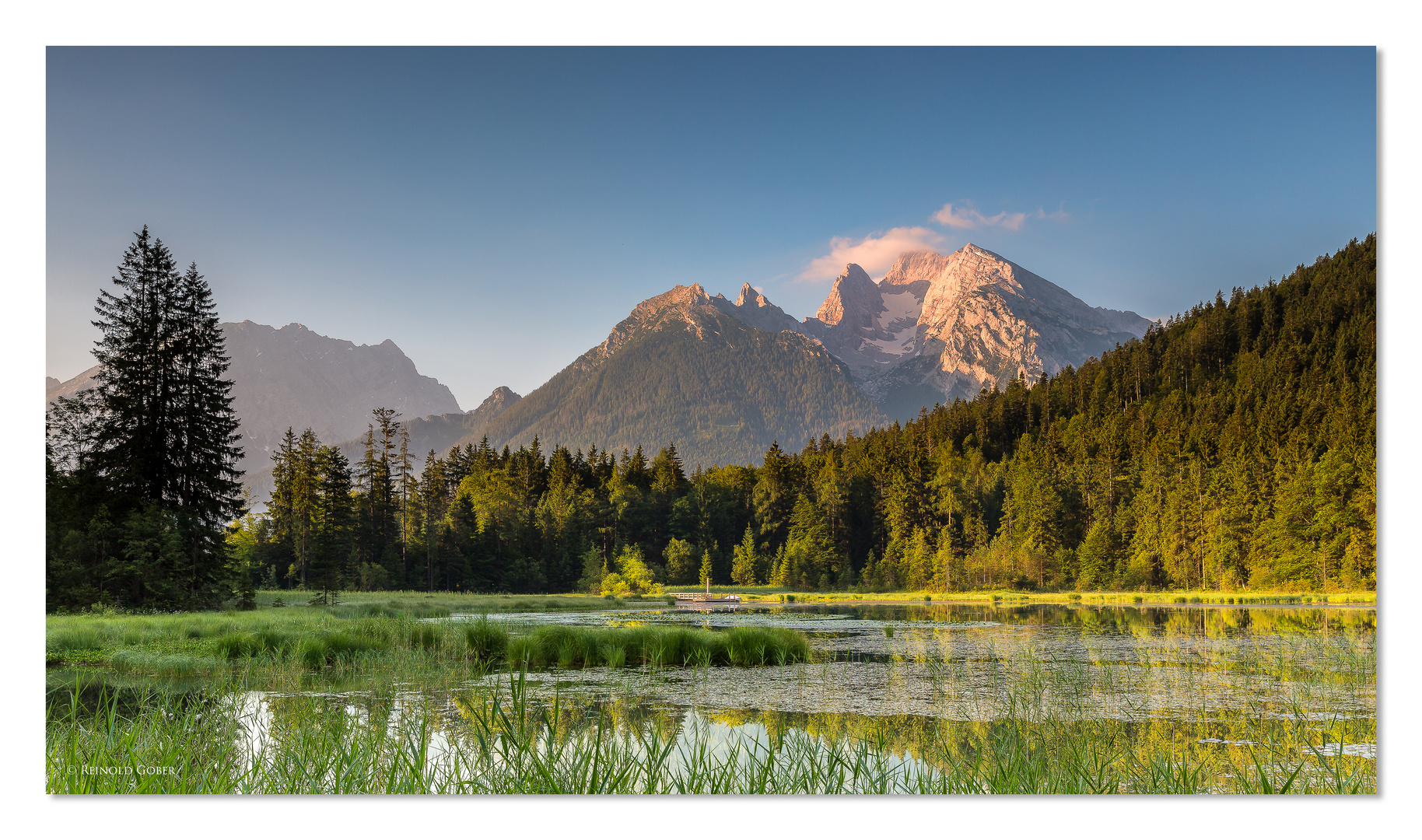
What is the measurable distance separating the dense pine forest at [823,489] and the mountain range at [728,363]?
1.46ft

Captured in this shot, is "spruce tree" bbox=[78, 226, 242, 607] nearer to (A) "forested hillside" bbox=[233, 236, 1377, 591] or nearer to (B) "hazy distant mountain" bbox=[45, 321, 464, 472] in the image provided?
(B) "hazy distant mountain" bbox=[45, 321, 464, 472]

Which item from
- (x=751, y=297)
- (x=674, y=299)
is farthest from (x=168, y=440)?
(x=751, y=297)

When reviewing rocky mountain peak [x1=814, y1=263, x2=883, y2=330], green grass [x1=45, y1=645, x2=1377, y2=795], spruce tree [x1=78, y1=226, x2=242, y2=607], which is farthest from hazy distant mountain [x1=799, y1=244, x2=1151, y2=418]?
spruce tree [x1=78, y1=226, x2=242, y2=607]

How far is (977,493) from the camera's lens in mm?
16547

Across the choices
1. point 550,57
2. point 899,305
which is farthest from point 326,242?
point 899,305

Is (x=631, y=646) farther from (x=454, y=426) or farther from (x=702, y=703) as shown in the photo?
(x=454, y=426)

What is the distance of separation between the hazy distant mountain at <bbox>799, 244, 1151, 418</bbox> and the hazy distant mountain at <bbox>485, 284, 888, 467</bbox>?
1.98ft

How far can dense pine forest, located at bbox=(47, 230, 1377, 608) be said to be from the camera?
734 centimetres

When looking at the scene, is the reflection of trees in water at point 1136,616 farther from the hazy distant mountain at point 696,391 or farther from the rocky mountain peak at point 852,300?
the hazy distant mountain at point 696,391

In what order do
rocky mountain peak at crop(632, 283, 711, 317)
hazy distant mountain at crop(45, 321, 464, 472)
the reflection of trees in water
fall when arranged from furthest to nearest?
the reflection of trees in water → rocky mountain peak at crop(632, 283, 711, 317) → hazy distant mountain at crop(45, 321, 464, 472)

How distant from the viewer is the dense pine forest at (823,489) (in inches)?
289

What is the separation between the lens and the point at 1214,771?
4.73 metres
